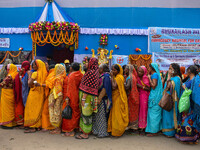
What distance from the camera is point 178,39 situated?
24.8 ft

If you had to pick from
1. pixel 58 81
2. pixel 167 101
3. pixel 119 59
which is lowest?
pixel 167 101

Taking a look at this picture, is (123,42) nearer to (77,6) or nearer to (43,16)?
(77,6)

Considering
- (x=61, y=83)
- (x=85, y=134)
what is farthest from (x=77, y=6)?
(x=85, y=134)

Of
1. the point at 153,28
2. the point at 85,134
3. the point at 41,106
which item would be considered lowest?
the point at 85,134

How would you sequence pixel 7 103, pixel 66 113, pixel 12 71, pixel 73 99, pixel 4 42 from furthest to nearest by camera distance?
pixel 4 42, pixel 12 71, pixel 7 103, pixel 73 99, pixel 66 113

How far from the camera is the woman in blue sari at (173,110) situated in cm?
352

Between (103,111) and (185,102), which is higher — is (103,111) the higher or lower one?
the lower one

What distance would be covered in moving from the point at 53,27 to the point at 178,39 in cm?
513

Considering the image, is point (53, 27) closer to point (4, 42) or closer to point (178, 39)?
point (4, 42)

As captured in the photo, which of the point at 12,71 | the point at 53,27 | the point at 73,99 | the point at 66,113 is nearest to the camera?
the point at 66,113

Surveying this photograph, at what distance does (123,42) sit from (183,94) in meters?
4.91

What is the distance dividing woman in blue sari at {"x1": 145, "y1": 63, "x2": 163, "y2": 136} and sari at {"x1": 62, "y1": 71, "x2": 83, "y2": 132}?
4.83 ft

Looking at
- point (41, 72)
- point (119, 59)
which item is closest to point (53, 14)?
point (119, 59)

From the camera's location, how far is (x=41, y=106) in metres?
3.87
